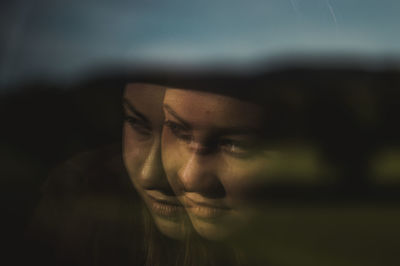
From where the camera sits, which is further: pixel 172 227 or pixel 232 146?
pixel 172 227

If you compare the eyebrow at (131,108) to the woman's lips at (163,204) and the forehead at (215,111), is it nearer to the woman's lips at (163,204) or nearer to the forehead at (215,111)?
the forehead at (215,111)

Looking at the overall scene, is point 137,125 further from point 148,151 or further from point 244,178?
point 244,178

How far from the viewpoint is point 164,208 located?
118 centimetres

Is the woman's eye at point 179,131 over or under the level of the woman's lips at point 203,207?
over

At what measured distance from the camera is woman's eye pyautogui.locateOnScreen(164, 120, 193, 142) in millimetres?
1107

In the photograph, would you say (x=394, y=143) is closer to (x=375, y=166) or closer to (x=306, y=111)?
(x=375, y=166)

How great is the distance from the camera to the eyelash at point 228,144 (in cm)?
110

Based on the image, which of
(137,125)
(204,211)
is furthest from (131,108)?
(204,211)

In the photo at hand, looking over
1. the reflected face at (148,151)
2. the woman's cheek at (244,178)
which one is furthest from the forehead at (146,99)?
the woman's cheek at (244,178)

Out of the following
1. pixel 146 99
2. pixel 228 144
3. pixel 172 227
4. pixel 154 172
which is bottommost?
pixel 172 227

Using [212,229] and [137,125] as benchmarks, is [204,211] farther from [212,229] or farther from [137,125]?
[137,125]

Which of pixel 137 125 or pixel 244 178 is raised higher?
pixel 137 125

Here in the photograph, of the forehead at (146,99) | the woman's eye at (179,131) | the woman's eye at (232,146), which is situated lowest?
the woman's eye at (232,146)

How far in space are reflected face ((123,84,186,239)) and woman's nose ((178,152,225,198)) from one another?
0.08m
